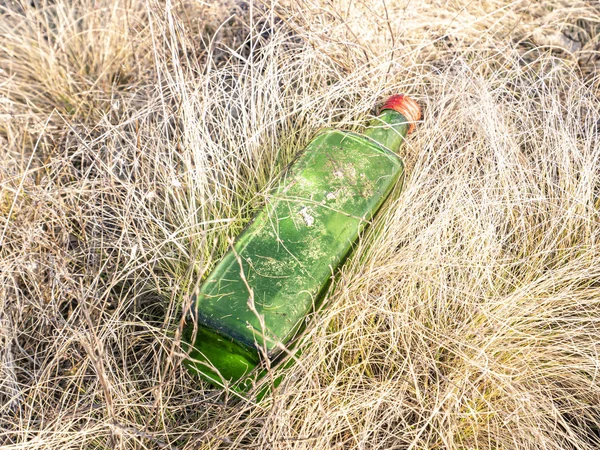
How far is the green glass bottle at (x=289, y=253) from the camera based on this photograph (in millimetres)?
1403

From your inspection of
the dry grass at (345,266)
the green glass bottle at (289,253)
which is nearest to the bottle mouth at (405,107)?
the green glass bottle at (289,253)

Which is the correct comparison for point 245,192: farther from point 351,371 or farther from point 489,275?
point 489,275

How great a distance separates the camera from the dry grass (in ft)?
5.05

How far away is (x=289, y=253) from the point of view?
151 cm

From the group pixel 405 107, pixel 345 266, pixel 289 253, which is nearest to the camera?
pixel 289 253

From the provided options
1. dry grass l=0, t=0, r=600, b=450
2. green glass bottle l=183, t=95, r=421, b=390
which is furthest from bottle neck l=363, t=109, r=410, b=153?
dry grass l=0, t=0, r=600, b=450

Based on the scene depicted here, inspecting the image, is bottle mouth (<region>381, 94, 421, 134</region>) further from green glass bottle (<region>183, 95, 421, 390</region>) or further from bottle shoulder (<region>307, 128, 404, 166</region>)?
bottle shoulder (<region>307, 128, 404, 166</region>)

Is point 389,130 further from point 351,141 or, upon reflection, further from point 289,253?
point 289,253

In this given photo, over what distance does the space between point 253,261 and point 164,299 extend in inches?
→ 17.7

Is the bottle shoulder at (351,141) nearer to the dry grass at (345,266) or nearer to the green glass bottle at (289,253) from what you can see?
the green glass bottle at (289,253)

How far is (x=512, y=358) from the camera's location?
5.31 ft

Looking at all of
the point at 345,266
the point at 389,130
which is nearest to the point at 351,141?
the point at 389,130

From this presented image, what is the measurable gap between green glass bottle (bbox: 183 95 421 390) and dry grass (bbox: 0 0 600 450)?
0.07 meters

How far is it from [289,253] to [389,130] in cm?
61
